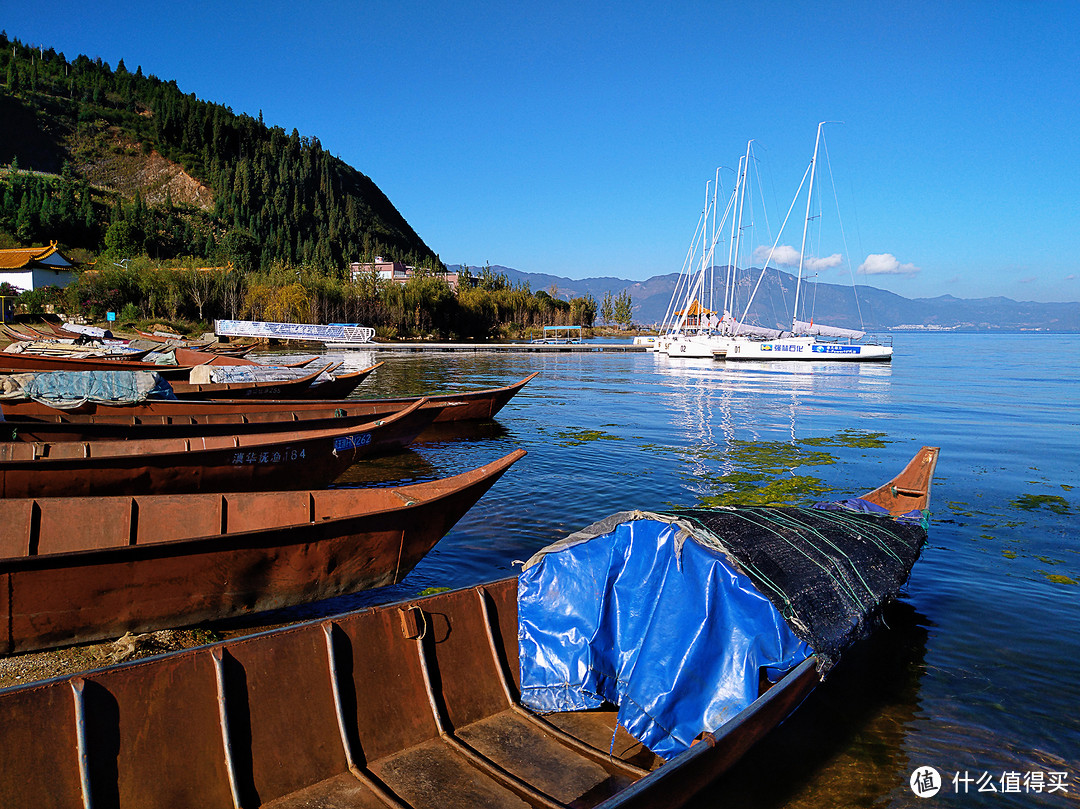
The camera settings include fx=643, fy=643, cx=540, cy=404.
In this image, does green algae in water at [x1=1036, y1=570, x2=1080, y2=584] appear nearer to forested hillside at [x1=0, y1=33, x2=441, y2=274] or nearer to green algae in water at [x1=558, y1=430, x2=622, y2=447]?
green algae in water at [x1=558, y1=430, x2=622, y2=447]

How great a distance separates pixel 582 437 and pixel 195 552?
13090 mm

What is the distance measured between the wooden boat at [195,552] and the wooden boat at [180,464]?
2061 millimetres

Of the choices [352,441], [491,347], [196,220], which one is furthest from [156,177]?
[352,441]

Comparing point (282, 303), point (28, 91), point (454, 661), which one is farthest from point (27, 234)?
point (454, 661)

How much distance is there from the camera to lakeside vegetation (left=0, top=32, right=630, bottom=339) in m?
59.7

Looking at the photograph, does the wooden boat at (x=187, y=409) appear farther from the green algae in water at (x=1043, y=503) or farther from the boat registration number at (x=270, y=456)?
the green algae in water at (x=1043, y=503)

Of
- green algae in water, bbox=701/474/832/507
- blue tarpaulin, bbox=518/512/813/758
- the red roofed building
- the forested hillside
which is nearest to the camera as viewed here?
blue tarpaulin, bbox=518/512/813/758

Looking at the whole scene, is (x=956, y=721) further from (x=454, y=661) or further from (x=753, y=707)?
(x=454, y=661)

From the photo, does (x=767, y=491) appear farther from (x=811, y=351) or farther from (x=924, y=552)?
(x=811, y=351)

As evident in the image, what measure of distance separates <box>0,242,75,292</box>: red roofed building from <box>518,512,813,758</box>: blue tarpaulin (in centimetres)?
6827

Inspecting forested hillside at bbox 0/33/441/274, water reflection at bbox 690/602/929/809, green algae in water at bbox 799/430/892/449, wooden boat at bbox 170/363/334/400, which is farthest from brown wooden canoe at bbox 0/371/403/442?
forested hillside at bbox 0/33/441/274

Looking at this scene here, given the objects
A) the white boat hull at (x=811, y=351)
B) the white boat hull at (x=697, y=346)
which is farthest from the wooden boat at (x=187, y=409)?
the white boat hull at (x=697, y=346)

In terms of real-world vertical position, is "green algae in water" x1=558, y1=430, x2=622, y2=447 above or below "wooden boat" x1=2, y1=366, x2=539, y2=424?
below

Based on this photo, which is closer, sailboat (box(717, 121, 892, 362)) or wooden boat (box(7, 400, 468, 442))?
wooden boat (box(7, 400, 468, 442))
